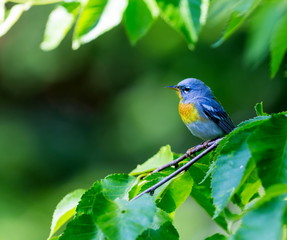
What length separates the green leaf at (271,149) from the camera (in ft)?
2.93

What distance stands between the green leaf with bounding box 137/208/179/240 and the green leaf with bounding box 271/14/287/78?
391 mm

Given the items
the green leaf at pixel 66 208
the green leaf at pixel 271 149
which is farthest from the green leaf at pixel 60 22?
the green leaf at pixel 271 149

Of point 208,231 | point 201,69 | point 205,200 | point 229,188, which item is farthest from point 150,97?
point 229,188

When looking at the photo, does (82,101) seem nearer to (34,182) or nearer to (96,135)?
(96,135)

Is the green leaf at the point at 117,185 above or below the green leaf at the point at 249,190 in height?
above

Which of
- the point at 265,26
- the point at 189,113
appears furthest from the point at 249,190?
the point at 189,113

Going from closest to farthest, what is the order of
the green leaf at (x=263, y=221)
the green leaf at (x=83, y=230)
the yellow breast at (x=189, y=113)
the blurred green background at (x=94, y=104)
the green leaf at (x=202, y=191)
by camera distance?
1. the green leaf at (x=263, y=221)
2. the green leaf at (x=83, y=230)
3. the green leaf at (x=202, y=191)
4. the yellow breast at (x=189, y=113)
5. the blurred green background at (x=94, y=104)

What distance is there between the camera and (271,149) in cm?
94

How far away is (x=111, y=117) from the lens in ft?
21.1

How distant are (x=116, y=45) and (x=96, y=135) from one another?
1168 mm

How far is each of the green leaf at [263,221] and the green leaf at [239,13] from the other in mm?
488

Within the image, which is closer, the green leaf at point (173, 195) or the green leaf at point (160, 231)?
the green leaf at point (160, 231)

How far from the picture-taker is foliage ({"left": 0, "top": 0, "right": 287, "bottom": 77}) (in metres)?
1.19

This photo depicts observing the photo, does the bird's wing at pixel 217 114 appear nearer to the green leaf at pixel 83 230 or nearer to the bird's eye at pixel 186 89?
the bird's eye at pixel 186 89
